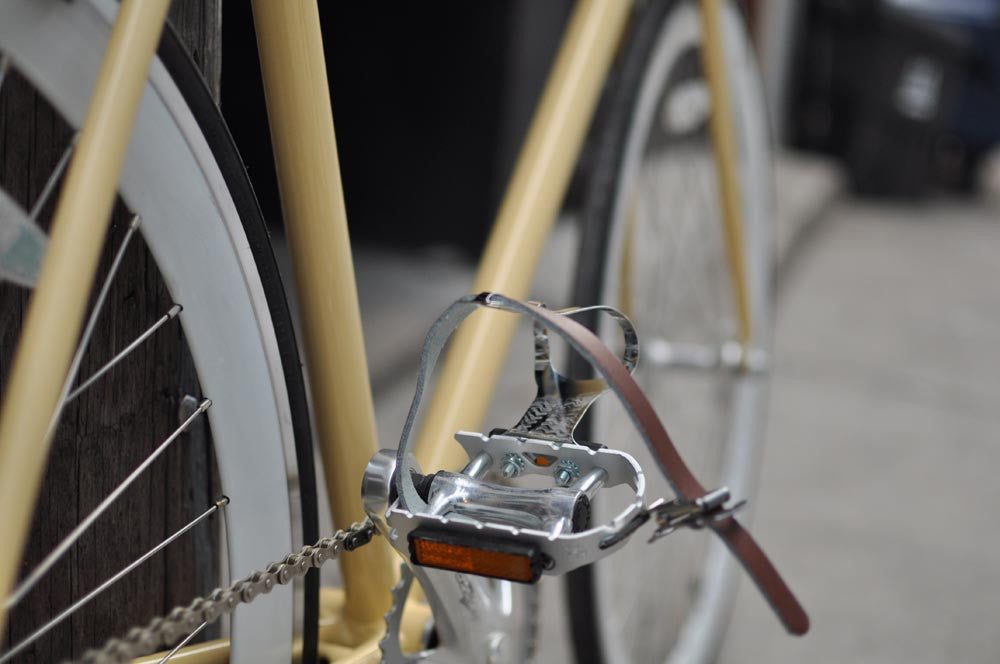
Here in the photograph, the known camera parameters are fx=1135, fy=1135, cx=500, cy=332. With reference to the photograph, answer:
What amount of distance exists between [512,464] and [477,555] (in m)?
0.07

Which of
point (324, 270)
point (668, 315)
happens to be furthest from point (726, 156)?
point (324, 270)

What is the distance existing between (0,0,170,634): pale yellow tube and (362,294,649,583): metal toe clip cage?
178mm

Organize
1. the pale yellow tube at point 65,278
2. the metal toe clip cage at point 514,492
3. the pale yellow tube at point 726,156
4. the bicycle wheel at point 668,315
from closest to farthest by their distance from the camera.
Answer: the pale yellow tube at point 65,278 < the metal toe clip cage at point 514,492 < the bicycle wheel at point 668,315 < the pale yellow tube at point 726,156

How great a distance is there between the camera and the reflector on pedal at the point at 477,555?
59 cm

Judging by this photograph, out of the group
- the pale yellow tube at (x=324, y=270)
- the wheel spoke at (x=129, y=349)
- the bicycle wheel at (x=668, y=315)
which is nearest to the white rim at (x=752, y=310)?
the bicycle wheel at (x=668, y=315)

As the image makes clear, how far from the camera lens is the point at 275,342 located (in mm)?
682

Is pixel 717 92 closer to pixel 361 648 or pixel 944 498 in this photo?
pixel 361 648

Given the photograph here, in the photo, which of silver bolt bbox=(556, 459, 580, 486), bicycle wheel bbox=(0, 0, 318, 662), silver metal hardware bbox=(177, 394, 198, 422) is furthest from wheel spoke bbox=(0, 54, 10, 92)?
silver bolt bbox=(556, 459, 580, 486)

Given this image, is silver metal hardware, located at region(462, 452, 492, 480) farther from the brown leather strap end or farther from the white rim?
the white rim

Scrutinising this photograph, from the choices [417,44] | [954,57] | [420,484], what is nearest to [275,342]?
[420,484]

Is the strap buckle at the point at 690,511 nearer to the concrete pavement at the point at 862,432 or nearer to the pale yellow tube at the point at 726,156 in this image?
the pale yellow tube at the point at 726,156

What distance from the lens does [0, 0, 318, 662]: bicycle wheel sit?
2.05 feet

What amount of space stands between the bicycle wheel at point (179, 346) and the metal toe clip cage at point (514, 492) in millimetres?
94

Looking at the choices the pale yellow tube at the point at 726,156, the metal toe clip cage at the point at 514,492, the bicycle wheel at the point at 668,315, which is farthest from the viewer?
the pale yellow tube at the point at 726,156
